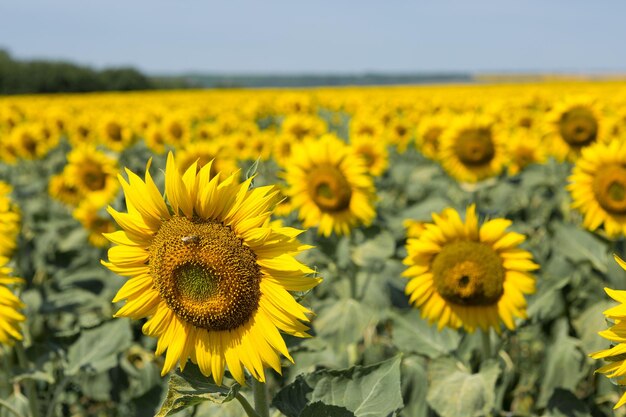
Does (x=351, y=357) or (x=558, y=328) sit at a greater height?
(x=558, y=328)

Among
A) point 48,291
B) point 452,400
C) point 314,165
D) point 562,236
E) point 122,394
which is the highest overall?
point 314,165

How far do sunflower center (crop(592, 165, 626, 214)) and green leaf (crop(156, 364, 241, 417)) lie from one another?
111 inches

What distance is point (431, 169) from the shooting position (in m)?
7.58

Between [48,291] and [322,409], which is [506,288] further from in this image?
[48,291]

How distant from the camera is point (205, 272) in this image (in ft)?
6.35

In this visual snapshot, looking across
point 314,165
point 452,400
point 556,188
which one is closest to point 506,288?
point 452,400

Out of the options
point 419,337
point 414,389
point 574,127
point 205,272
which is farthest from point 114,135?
point 205,272

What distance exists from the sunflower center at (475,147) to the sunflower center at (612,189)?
7.87ft

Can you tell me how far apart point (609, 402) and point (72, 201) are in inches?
215

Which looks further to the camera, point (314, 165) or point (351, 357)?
point (314, 165)

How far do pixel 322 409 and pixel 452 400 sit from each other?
114cm

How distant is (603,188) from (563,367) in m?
1.12

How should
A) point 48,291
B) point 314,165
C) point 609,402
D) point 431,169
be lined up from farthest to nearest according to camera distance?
point 431,169
point 48,291
point 314,165
point 609,402

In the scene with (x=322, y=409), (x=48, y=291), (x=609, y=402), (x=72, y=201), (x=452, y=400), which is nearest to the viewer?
(x=322, y=409)
